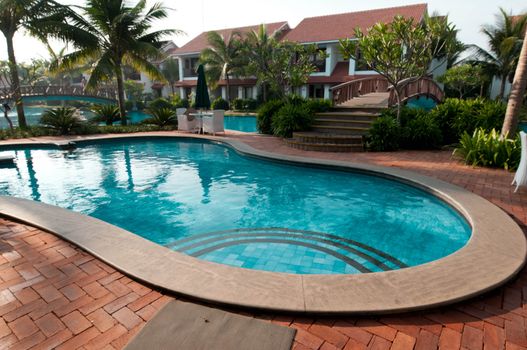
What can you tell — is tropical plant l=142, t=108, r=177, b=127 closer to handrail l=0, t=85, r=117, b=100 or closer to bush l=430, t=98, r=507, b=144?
bush l=430, t=98, r=507, b=144

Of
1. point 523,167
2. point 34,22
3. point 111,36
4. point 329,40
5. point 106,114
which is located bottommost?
point 523,167

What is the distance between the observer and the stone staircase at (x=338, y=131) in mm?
11180

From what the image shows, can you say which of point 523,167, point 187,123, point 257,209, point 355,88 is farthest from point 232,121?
point 523,167

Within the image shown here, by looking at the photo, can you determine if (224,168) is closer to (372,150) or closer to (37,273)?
(372,150)

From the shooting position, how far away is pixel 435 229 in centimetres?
543

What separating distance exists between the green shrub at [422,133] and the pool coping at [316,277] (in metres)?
6.71

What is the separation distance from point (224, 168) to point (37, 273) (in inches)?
262

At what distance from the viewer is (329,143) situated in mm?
11508

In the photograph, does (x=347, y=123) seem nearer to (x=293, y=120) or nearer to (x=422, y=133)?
(x=293, y=120)

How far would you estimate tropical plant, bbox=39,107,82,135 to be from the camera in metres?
14.6

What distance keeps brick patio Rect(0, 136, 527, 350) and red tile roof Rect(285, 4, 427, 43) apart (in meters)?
A: 28.5

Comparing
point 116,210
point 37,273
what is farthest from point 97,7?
point 37,273

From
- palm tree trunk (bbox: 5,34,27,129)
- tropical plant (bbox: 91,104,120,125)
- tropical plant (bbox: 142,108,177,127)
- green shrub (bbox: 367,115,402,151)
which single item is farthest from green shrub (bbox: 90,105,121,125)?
green shrub (bbox: 367,115,402,151)

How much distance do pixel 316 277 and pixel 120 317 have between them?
1857 mm
